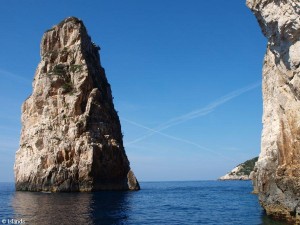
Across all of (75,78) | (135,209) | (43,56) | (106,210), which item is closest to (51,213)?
(106,210)

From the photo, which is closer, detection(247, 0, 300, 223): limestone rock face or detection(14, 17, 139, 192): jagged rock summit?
detection(247, 0, 300, 223): limestone rock face

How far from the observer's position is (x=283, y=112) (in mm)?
29625

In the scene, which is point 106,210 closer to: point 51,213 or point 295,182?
point 51,213

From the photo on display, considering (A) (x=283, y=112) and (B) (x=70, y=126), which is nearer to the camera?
(A) (x=283, y=112)

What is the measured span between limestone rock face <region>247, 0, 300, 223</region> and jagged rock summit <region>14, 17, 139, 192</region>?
176 feet

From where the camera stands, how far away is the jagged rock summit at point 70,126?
81.1m

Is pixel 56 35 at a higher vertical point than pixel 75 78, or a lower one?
higher

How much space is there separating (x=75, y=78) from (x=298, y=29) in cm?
7459

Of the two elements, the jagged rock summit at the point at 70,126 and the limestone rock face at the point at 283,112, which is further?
the jagged rock summit at the point at 70,126

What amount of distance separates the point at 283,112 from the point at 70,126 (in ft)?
209

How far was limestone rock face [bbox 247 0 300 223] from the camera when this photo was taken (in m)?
25.7

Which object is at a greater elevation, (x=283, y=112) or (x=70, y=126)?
(x=70, y=126)

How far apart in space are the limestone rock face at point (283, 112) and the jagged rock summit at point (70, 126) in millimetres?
53506

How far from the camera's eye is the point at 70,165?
8100 cm
